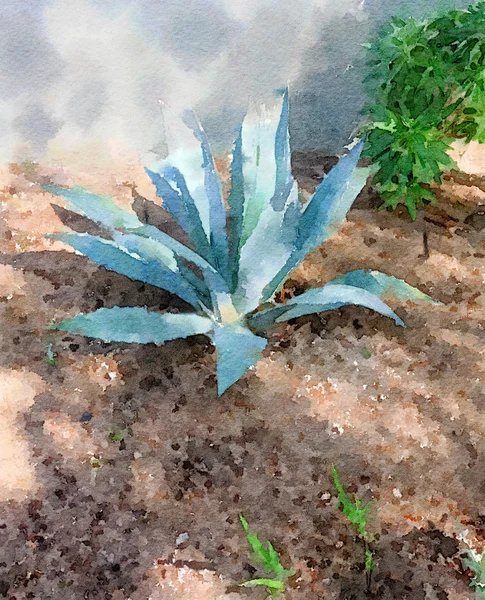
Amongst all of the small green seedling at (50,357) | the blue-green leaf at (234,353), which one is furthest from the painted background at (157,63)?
the blue-green leaf at (234,353)

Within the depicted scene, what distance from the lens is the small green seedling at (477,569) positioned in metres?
0.78

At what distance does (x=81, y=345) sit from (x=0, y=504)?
1.11 feet

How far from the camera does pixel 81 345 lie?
1111 millimetres

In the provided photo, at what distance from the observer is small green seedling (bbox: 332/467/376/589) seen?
0.82 metres

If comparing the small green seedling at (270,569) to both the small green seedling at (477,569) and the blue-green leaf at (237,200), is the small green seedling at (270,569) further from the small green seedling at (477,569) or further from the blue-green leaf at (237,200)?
the blue-green leaf at (237,200)

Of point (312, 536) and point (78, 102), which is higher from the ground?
point (78, 102)

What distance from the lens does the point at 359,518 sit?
0.83m

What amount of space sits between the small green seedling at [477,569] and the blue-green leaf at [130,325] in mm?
580

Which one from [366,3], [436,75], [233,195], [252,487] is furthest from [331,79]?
[252,487]

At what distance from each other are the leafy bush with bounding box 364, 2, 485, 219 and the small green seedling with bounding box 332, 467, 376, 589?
25.5 inches

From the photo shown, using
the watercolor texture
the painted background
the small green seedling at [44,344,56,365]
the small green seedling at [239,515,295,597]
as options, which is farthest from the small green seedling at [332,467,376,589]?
the painted background

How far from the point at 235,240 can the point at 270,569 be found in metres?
0.63

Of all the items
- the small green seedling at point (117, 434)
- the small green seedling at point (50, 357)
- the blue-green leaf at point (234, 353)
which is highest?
the blue-green leaf at point (234, 353)

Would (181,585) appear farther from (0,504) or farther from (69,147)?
(69,147)
